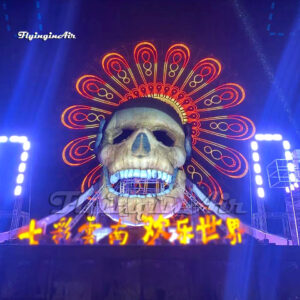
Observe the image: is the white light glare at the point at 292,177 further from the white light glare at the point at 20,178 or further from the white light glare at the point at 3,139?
the white light glare at the point at 3,139

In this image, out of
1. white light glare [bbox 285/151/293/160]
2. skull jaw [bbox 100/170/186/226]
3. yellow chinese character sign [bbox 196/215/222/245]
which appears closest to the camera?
yellow chinese character sign [bbox 196/215/222/245]

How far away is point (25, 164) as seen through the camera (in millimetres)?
8586

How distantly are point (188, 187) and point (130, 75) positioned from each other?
3.16 m

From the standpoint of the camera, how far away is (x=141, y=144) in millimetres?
6156

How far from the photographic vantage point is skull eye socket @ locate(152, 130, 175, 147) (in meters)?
6.85

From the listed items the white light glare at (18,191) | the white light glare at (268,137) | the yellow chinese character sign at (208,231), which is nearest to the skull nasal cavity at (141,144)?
the yellow chinese character sign at (208,231)

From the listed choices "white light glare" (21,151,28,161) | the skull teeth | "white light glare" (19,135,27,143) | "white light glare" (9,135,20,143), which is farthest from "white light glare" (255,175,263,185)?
"white light glare" (9,135,20,143)

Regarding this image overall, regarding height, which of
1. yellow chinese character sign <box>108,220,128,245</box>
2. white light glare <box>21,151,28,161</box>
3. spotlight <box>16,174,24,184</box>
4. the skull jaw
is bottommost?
yellow chinese character sign <box>108,220,128,245</box>

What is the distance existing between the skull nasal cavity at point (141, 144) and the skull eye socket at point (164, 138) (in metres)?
0.63

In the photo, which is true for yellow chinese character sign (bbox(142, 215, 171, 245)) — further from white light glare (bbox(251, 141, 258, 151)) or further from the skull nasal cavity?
white light glare (bbox(251, 141, 258, 151))

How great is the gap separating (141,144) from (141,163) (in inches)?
16.6

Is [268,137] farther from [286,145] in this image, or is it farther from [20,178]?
[20,178]

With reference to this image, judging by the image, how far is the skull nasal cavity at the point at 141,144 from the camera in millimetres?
6089

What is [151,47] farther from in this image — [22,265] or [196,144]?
[22,265]
